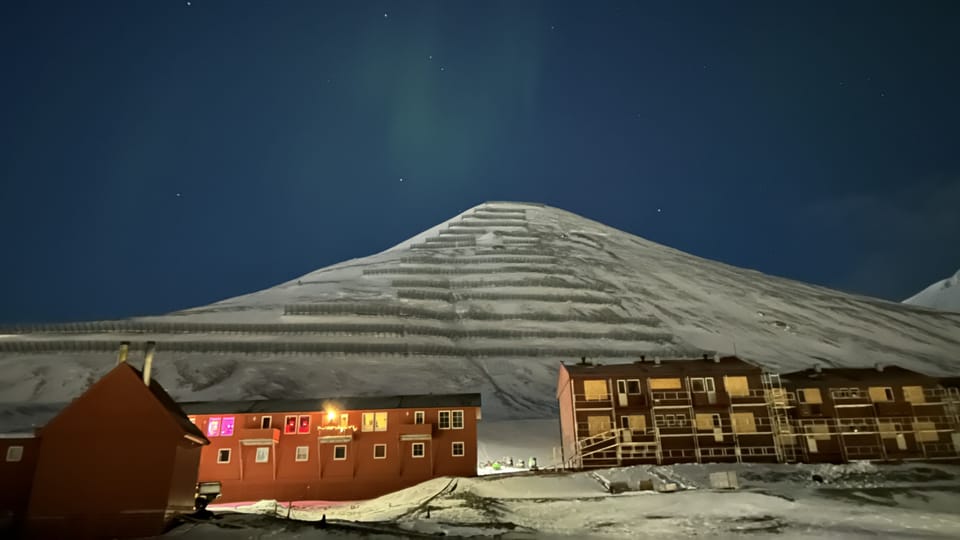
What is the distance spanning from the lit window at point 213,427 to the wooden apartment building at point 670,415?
16366 mm

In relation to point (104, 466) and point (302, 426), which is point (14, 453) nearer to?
point (104, 466)

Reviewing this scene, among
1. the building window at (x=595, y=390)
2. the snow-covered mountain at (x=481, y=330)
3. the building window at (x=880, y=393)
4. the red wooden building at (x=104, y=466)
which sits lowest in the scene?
the red wooden building at (x=104, y=466)

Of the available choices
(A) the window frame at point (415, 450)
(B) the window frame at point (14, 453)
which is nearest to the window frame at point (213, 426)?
(A) the window frame at point (415, 450)

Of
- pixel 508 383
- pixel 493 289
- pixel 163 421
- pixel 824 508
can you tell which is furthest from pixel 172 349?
pixel 824 508

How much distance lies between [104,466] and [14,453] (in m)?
2.28

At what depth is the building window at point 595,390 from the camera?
30.5 metres

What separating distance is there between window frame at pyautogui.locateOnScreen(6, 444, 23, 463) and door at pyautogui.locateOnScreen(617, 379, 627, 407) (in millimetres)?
23362

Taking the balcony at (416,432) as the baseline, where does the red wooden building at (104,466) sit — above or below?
below

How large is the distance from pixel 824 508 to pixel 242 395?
3869 centimetres

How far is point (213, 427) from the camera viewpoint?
27859 mm

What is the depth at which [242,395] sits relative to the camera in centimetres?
4528

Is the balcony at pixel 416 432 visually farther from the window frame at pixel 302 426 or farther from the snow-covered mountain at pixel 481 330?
the snow-covered mountain at pixel 481 330

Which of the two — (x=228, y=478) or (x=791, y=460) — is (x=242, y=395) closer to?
(x=228, y=478)

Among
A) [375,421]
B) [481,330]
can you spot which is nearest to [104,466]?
[375,421]
